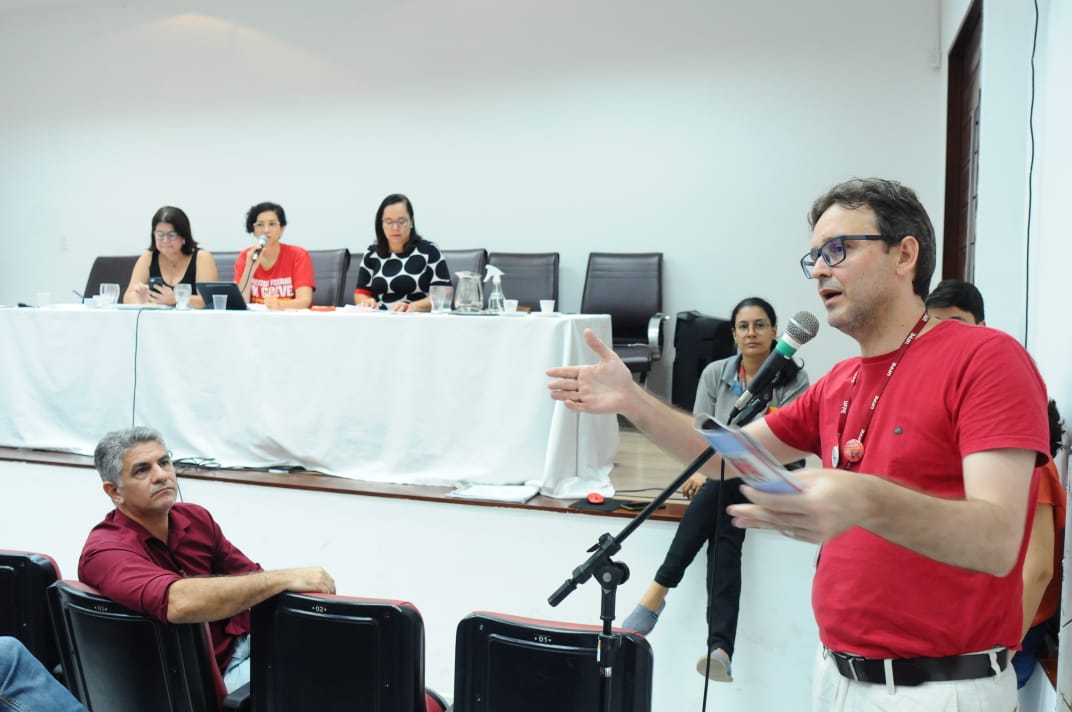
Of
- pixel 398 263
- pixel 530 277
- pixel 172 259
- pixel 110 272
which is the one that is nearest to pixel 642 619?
pixel 398 263

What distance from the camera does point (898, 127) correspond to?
489 centimetres

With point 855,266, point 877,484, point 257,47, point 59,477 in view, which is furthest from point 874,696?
point 257,47

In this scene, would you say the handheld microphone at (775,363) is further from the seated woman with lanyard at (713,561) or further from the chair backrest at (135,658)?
the chair backrest at (135,658)

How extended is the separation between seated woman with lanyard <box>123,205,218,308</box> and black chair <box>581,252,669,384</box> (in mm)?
2206

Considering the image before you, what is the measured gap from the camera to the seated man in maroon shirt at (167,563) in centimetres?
178

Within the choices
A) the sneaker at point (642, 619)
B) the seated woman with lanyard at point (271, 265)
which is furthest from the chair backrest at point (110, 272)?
the sneaker at point (642, 619)

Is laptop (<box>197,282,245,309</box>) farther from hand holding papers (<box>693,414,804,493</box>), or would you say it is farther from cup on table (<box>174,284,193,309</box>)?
hand holding papers (<box>693,414,804,493</box>)

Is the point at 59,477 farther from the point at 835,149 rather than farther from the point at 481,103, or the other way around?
the point at 835,149

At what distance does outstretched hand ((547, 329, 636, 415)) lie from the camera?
55.2 inches

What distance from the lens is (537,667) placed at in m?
1.58

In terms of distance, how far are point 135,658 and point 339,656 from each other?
45 centimetres

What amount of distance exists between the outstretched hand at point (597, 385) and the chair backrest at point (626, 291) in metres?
3.81

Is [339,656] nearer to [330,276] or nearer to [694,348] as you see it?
[694,348]

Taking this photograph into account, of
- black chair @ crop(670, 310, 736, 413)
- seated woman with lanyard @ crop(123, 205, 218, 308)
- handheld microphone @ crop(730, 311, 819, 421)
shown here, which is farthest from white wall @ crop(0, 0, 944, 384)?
handheld microphone @ crop(730, 311, 819, 421)
